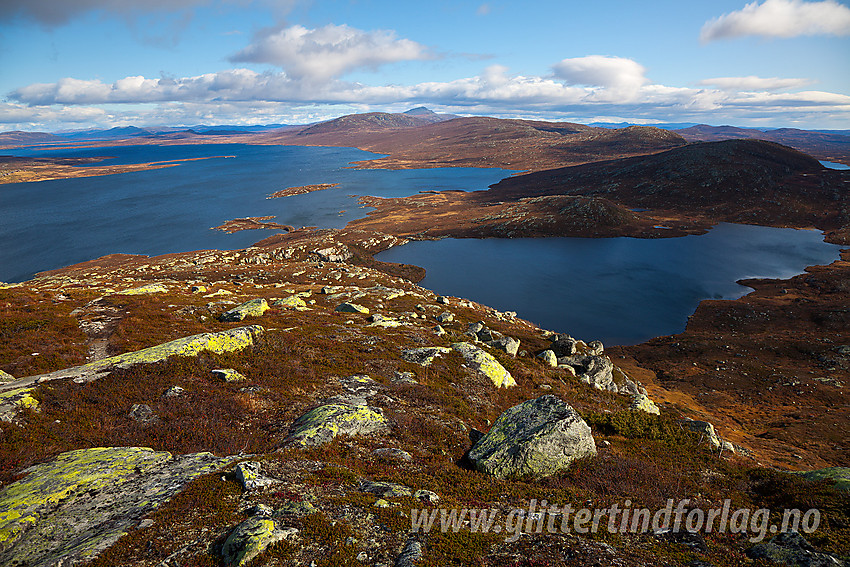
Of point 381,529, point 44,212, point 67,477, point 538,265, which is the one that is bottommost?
point 538,265

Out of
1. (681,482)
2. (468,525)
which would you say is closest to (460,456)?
(468,525)

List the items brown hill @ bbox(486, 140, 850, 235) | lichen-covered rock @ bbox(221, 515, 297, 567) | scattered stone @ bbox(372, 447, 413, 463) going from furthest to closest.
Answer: brown hill @ bbox(486, 140, 850, 235) → scattered stone @ bbox(372, 447, 413, 463) → lichen-covered rock @ bbox(221, 515, 297, 567)

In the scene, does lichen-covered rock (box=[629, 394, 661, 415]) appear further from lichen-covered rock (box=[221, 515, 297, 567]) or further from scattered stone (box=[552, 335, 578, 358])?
lichen-covered rock (box=[221, 515, 297, 567])

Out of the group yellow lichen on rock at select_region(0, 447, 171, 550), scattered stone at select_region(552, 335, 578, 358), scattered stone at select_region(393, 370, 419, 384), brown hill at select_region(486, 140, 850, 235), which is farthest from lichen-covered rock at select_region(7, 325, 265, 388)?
brown hill at select_region(486, 140, 850, 235)

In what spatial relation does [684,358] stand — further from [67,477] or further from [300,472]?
[67,477]

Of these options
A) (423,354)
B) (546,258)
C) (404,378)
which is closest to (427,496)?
(404,378)

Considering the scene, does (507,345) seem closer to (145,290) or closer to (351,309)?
(351,309)

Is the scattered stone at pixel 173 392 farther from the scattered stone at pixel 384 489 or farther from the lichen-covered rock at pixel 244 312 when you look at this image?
the lichen-covered rock at pixel 244 312

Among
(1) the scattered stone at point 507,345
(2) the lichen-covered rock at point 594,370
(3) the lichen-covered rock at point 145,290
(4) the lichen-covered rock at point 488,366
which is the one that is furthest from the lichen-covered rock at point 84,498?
(3) the lichen-covered rock at point 145,290
